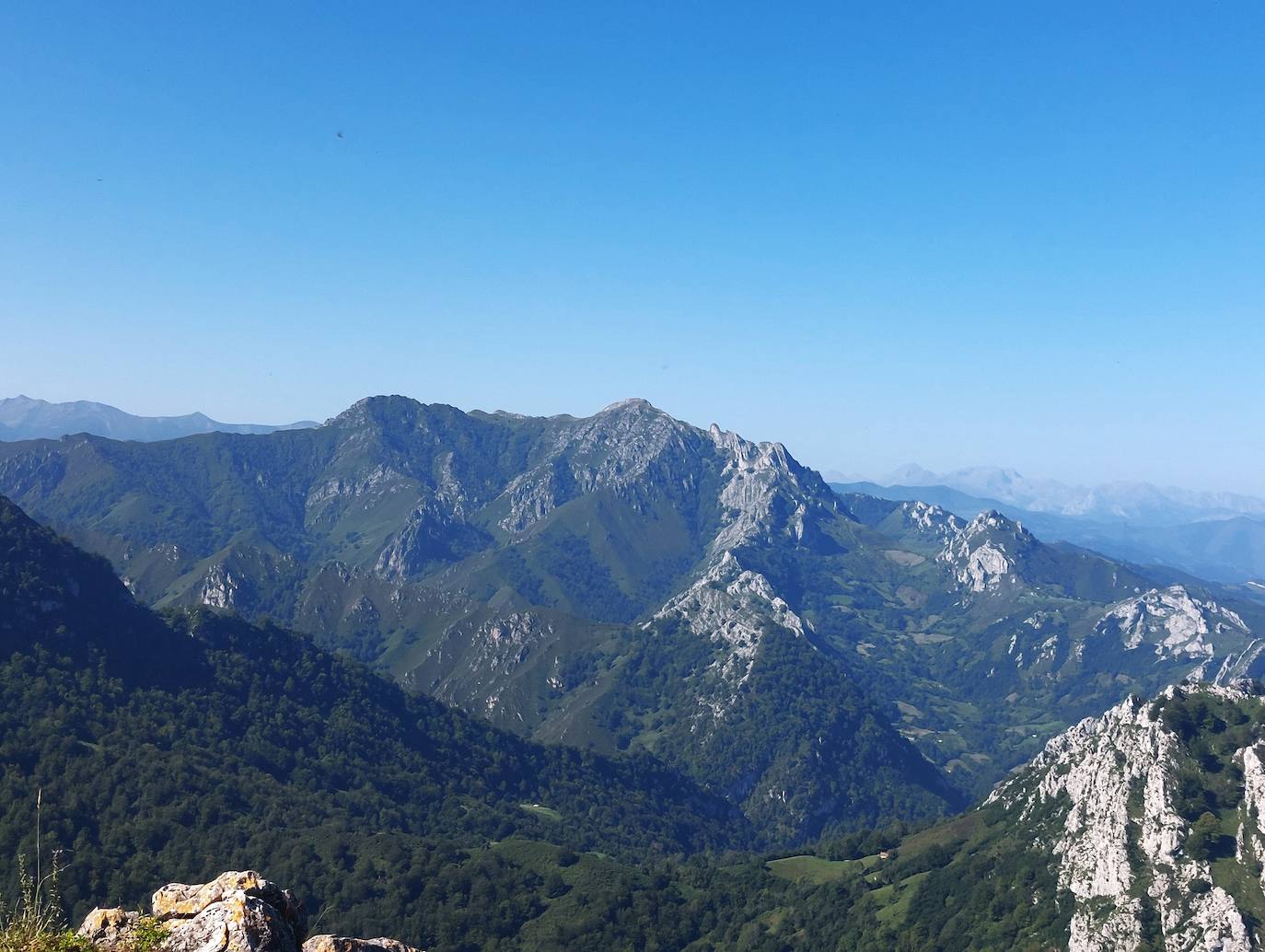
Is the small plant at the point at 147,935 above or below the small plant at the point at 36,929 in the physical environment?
below

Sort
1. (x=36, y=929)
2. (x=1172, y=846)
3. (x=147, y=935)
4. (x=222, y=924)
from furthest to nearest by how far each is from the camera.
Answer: (x=1172, y=846) → (x=222, y=924) → (x=147, y=935) → (x=36, y=929)

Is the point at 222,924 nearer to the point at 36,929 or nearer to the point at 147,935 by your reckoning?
the point at 147,935

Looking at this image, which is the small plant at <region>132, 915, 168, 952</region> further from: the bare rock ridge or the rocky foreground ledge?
the bare rock ridge

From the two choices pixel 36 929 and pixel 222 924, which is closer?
pixel 36 929

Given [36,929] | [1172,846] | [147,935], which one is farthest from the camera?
[1172,846]

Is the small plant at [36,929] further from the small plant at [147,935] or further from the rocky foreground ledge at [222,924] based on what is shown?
the rocky foreground ledge at [222,924]

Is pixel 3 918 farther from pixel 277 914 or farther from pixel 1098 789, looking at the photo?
pixel 1098 789

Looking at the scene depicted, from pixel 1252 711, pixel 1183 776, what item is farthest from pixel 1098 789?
pixel 1252 711

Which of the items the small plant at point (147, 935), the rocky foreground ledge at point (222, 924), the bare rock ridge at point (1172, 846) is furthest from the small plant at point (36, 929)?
the bare rock ridge at point (1172, 846)

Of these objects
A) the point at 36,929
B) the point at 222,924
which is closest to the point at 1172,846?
the point at 222,924

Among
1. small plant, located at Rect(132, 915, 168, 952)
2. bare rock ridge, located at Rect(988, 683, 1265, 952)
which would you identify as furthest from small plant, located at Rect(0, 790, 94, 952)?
bare rock ridge, located at Rect(988, 683, 1265, 952)
